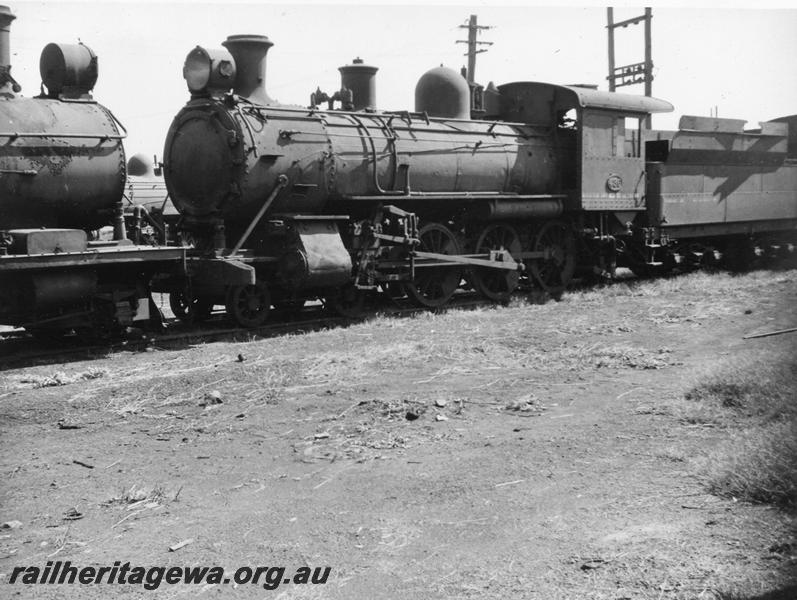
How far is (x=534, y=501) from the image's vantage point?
4.42 m

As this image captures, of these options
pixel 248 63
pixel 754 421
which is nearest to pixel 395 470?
pixel 754 421

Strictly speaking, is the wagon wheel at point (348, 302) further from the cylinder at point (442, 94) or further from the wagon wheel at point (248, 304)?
the cylinder at point (442, 94)

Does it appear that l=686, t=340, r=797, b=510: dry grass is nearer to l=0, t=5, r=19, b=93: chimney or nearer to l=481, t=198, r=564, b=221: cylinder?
l=481, t=198, r=564, b=221: cylinder

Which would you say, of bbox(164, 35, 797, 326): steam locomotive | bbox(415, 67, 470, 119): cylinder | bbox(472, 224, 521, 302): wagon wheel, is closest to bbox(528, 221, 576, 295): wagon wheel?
bbox(164, 35, 797, 326): steam locomotive

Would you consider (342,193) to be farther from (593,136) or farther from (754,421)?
(754,421)

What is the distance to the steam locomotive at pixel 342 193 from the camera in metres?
9.21

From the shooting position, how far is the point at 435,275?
1296cm

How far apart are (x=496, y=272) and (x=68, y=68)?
726 centimetres

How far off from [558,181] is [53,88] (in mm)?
8380

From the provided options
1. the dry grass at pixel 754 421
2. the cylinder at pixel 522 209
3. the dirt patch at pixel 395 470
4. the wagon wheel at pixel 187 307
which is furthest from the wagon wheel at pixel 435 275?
the dry grass at pixel 754 421

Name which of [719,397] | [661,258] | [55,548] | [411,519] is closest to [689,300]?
[661,258]

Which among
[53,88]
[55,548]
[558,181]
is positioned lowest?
[55,548]

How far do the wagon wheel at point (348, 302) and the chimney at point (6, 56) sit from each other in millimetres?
4759

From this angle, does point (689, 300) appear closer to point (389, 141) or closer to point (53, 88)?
point (389, 141)
